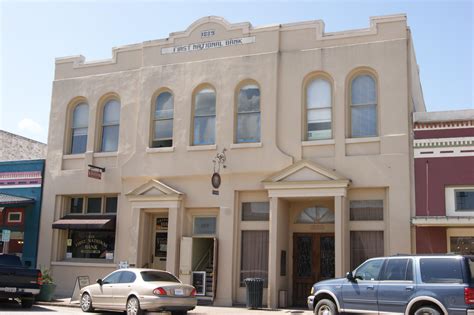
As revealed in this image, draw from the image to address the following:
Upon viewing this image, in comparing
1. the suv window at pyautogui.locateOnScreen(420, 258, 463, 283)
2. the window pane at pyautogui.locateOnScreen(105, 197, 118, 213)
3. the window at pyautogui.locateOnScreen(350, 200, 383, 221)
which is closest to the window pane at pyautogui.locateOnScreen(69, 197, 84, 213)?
the window pane at pyautogui.locateOnScreen(105, 197, 118, 213)

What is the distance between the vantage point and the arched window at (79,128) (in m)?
24.4

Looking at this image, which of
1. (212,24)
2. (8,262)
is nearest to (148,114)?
(212,24)

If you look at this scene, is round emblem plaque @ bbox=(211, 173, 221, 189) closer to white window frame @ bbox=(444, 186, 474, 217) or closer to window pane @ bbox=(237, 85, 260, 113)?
window pane @ bbox=(237, 85, 260, 113)

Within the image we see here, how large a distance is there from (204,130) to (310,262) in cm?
602

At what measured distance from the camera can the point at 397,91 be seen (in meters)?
19.1

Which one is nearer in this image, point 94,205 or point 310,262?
point 310,262

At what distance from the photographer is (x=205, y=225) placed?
21.5 metres

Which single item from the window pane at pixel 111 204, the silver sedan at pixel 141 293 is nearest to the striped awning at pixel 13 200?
the window pane at pixel 111 204

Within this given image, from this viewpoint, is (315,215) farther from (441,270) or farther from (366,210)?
(441,270)

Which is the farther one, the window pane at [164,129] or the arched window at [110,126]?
the arched window at [110,126]

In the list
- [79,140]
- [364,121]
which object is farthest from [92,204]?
[364,121]

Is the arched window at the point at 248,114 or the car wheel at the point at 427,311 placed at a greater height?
the arched window at the point at 248,114

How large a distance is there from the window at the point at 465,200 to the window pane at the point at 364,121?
3.24 meters

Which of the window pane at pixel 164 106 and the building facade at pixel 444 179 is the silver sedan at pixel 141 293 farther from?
the window pane at pixel 164 106
